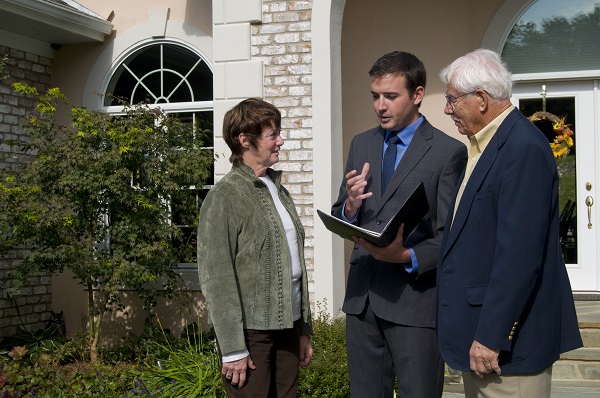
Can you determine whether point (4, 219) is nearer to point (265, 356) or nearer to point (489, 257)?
point (265, 356)

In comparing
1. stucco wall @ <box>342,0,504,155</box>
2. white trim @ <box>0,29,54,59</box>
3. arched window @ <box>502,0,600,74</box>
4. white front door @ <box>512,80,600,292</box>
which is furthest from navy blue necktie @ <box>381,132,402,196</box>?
white trim @ <box>0,29,54,59</box>

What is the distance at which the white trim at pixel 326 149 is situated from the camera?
7168mm

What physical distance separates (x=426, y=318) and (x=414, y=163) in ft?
2.15

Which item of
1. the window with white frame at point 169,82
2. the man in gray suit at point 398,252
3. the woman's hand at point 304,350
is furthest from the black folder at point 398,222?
the window with white frame at point 169,82

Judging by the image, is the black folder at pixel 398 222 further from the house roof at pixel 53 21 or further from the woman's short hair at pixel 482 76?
the house roof at pixel 53 21

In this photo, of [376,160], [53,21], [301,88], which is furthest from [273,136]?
[53,21]

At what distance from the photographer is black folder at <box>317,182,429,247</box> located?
9.89ft

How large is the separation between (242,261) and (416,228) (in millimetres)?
760

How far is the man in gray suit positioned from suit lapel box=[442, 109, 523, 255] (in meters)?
0.28

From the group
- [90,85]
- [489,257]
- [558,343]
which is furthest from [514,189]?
[90,85]

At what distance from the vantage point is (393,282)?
3320 millimetres

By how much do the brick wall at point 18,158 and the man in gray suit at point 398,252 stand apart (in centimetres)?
579

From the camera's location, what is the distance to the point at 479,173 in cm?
292

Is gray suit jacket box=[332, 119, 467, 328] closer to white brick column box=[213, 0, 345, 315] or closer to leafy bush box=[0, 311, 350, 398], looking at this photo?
leafy bush box=[0, 311, 350, 398]
